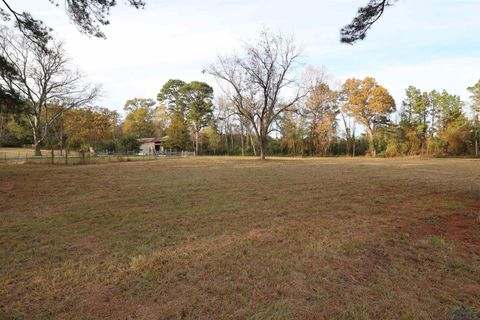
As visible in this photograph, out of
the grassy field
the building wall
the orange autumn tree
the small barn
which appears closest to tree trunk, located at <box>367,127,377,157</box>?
the orange autumn tree

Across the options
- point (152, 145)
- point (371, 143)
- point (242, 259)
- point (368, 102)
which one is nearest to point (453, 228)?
point (242, 259)

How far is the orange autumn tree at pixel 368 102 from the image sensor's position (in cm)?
3669

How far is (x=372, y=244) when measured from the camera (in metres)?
4.11

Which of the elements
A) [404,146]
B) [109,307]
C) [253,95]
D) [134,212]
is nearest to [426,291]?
[109,307]

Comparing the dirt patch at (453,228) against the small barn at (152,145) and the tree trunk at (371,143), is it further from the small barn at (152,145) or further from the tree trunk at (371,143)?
the small barn at (152,145)

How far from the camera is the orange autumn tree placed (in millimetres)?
36688

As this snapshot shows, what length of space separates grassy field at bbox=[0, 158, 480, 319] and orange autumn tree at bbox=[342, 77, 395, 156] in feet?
109

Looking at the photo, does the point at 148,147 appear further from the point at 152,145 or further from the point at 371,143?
the point at 371,143

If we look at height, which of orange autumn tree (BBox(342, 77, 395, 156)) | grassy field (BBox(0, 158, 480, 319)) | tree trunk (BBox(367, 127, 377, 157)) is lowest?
grassy field (BBox(0, 158, 480, 319))

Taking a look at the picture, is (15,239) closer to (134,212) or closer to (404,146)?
(134,212)

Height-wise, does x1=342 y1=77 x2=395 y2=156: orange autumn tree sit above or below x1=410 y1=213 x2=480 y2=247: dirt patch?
above

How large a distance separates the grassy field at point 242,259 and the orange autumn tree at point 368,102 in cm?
3337

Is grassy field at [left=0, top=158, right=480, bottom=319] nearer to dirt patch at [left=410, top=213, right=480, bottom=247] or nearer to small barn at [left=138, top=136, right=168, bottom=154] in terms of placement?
dirt patch at [left=410, top=213, right=480, bottom=247]

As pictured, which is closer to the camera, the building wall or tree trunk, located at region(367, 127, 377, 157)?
tree trunk, located at region(367, 127, 377, 157)
